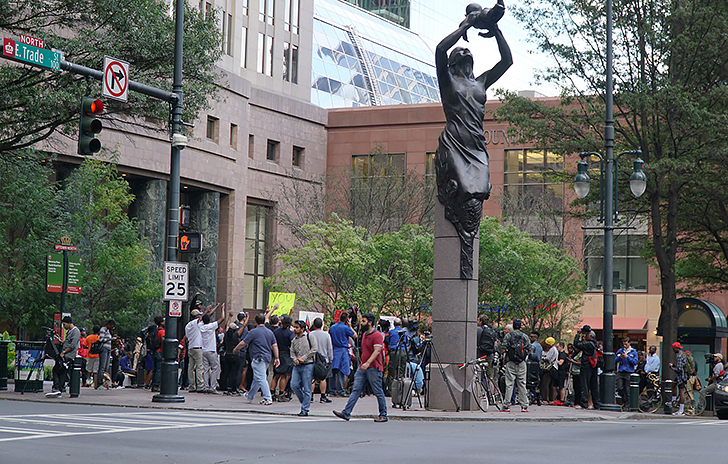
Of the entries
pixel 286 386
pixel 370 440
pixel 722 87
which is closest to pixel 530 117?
pixel 722 87

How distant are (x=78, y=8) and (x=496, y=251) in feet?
65.1

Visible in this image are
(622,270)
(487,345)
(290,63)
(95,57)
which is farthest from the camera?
(290,63)

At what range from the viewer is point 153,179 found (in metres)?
44.4

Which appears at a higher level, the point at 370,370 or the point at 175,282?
the point at 175,282

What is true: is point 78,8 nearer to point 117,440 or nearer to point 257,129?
point 117,440

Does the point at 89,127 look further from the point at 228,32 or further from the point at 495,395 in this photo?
the point at 228,32

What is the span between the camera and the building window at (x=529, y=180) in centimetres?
4932

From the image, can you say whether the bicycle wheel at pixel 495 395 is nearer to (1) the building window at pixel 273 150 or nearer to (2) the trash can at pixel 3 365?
(2) the trash can at pixel 3 365

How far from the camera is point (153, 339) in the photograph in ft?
Result: 76.8

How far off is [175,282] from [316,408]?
4013 mm

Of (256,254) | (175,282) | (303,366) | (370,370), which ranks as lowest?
(303,366)

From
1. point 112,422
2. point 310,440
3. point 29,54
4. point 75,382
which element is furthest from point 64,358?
point 310,440

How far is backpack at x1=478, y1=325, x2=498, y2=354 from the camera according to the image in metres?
20.3

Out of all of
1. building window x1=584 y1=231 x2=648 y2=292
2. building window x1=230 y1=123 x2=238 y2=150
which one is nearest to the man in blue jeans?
building window x1=230 y1=123 x2=238 y2=150
